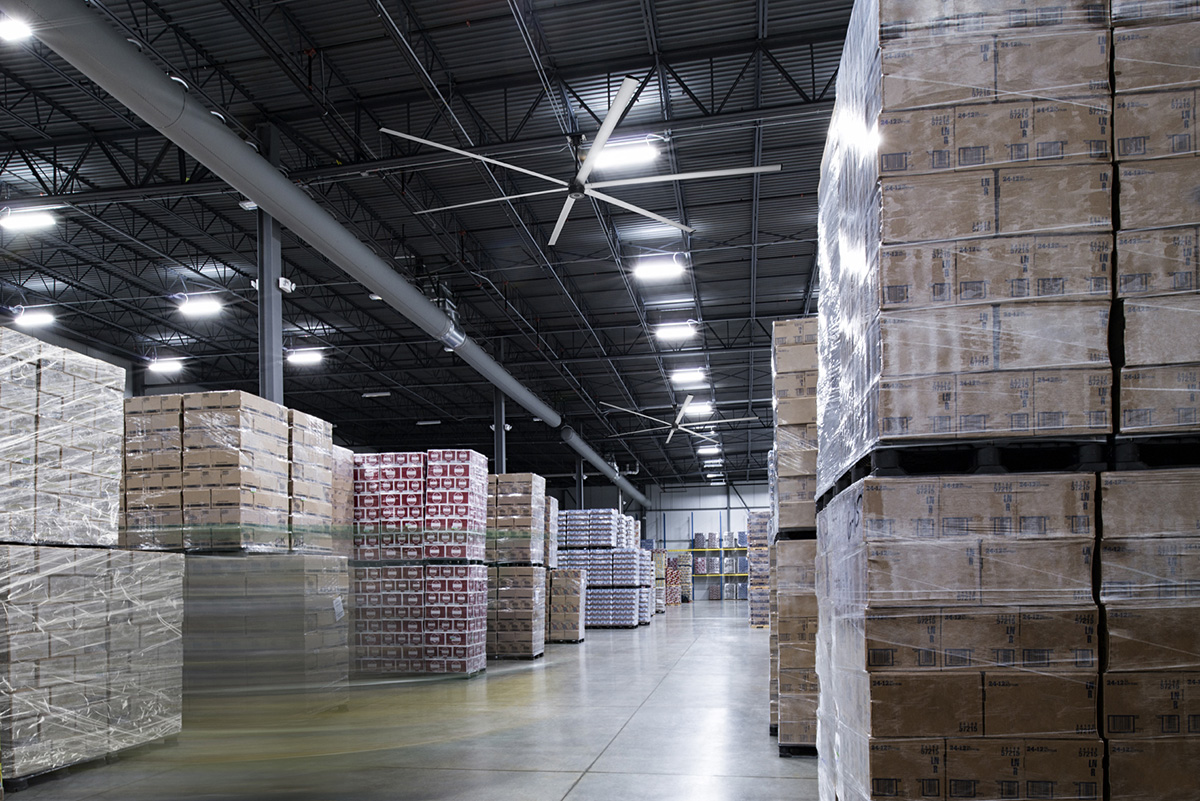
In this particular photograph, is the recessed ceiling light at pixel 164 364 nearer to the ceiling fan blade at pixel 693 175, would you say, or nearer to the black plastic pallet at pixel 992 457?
the ceiling fan blade at pixel 693 175

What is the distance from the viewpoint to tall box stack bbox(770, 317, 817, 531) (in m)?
5.95

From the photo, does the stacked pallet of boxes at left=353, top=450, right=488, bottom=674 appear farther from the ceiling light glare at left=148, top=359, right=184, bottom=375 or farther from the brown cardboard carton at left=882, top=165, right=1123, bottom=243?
the ceiling light glare at left=148, top=359, right=184, bottom=375

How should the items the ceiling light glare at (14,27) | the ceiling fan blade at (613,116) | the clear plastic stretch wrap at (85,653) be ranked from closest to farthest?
the clear plastic stretch wrap at (85,653)
the ceiling light glare at (14,27)
the ceiling fan blade at (613,116)

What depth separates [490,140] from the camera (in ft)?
39.1

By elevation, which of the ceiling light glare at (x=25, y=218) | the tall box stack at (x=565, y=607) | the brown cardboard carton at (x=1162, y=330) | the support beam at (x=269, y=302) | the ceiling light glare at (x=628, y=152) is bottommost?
the tall box stack at (x=565, y=607)

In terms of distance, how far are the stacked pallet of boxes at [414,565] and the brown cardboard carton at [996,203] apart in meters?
9.21

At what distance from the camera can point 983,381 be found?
2.88 meters

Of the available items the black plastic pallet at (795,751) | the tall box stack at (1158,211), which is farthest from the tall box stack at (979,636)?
the black plastic pallet at (795,751)

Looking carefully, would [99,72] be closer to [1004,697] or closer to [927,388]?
[927,388]

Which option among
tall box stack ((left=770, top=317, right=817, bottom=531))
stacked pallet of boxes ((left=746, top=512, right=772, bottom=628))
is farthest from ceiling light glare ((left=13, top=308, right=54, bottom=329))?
tall box stack ((left=770, top=317, right=817, bottom=531))

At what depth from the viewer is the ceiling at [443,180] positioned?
987cm

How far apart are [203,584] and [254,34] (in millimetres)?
5816

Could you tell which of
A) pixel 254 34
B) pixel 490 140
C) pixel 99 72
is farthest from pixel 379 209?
pixel 99 72

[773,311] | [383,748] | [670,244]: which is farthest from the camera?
[773,311]
